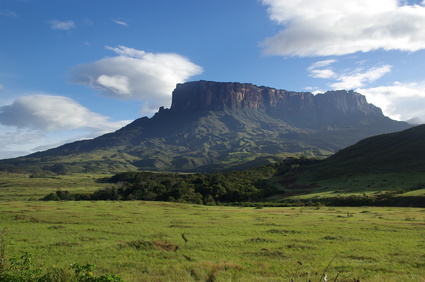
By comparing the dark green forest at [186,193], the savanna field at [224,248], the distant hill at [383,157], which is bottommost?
the dark green forest at [186,193]

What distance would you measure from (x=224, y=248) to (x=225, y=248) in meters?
0.09

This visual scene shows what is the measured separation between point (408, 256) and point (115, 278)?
21.9 metres

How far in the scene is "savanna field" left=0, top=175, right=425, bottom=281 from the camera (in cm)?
1833

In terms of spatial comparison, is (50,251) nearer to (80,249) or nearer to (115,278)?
(80,249)

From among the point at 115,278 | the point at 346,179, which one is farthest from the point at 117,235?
the point at 346,179

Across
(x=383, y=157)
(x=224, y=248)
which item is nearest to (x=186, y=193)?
(x=224, y=248)

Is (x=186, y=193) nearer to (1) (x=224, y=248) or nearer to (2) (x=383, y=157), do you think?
(1) (x=224, y=248)

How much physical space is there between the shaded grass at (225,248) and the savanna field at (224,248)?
0.22 ft

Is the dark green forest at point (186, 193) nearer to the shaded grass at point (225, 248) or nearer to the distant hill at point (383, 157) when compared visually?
the distant hill at point (383, 157)

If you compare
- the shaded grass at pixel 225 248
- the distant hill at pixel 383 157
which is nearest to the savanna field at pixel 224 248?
the shaded grass at pixel 225 248

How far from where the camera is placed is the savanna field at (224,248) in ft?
60.1

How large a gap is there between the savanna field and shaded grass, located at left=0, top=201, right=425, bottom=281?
0.07 meters

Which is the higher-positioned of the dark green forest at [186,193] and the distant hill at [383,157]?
the distant hill at [383,157]

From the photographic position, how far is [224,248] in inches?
1010
